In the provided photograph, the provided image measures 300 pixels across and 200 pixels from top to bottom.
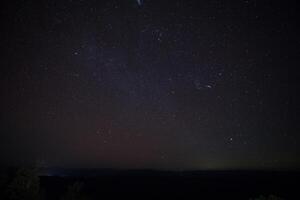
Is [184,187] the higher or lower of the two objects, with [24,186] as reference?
lower

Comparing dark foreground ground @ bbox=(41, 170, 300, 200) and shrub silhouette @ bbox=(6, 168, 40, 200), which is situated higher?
shrub silhouette @ bbox=(6, 168, 40, 200)

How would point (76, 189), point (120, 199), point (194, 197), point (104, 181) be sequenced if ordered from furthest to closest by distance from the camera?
point (104, 181) → point (194, 197) → point (120, 199) → point (76, 189)

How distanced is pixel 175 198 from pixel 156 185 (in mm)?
21602

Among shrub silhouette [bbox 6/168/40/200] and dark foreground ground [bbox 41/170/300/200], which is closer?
shrub silhouette [bbox 6/168/40/200]

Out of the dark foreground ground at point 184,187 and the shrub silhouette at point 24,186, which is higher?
the shrub silhouette at point 24,186

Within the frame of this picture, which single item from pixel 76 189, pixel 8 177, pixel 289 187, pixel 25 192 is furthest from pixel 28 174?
pixel 289 187

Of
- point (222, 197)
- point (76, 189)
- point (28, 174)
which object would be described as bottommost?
point (222, 197)

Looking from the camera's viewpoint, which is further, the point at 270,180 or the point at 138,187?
the point at 270,180

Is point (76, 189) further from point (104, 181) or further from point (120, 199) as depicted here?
point (104, 181)

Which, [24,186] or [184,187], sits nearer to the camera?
[24,186]

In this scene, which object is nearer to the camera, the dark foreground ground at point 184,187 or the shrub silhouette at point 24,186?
the shrub silhouette at point 24,186

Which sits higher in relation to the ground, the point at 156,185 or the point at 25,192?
the point at 25,192

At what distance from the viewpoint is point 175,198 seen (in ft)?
257

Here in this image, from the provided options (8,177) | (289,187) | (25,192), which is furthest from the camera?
(289,187)
